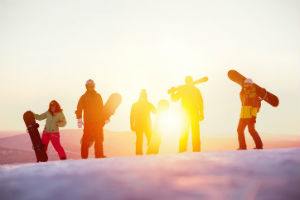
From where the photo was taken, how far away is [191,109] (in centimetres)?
1153

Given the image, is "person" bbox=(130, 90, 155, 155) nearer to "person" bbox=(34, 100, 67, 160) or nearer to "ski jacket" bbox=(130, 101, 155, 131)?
"ski jacket" bbox=(130, 101, 155, 131)

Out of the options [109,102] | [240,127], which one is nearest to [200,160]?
[240,127]

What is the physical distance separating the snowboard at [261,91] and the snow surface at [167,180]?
22.1 ft

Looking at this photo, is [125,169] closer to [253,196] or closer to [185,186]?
[185,186]

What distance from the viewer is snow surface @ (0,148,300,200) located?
2672 mm

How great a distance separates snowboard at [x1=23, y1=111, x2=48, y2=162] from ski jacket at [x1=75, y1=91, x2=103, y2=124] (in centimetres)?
133

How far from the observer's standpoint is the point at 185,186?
2824 mm

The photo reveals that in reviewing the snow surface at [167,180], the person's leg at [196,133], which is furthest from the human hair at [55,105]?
the snow surface at [167,180]

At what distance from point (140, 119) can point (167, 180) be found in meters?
9.74

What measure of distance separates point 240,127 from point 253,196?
792 centimetres

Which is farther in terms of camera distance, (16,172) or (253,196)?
(16,172)

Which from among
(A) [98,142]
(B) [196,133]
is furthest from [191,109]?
(A) [98,142]

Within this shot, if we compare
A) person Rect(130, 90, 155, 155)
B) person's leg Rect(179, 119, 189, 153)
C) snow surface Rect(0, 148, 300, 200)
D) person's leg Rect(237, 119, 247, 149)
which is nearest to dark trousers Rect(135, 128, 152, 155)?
person Rect(130, 90, 155, 155)

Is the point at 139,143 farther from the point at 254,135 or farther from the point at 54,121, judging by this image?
the point at 254,135
